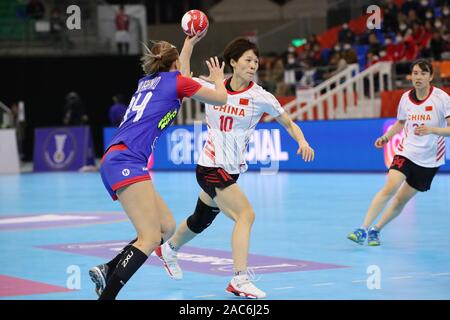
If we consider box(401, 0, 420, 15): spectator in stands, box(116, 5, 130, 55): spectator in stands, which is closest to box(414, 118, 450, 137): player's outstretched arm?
box(401, 0, 420, 15): spectator in stands

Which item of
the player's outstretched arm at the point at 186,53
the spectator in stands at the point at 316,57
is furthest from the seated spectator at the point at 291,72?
the player's outstretched arm at the point at 186,53

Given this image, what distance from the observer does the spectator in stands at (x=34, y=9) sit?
122 feet

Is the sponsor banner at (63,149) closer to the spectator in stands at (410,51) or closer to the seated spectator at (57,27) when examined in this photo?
the seated spectator at (57,27)

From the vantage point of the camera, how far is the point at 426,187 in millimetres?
12273

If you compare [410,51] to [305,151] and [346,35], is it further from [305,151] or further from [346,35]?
[305,151]

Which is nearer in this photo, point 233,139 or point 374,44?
point 233,139

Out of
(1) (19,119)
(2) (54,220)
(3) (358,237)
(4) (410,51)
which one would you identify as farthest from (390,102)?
(1) (19,119)

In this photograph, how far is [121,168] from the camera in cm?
798

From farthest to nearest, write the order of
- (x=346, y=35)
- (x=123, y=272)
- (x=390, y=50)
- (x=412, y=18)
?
(x=346, y=35) < (x=412, y=18) < (x=390, y=50) < (x=123, y=272)

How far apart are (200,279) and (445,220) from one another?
5.70m

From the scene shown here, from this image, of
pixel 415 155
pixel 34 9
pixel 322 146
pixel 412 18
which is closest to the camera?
pixel 415 155

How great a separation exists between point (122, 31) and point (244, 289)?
99.5ft

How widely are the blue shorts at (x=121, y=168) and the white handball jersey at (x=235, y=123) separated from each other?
1455 millimetres
